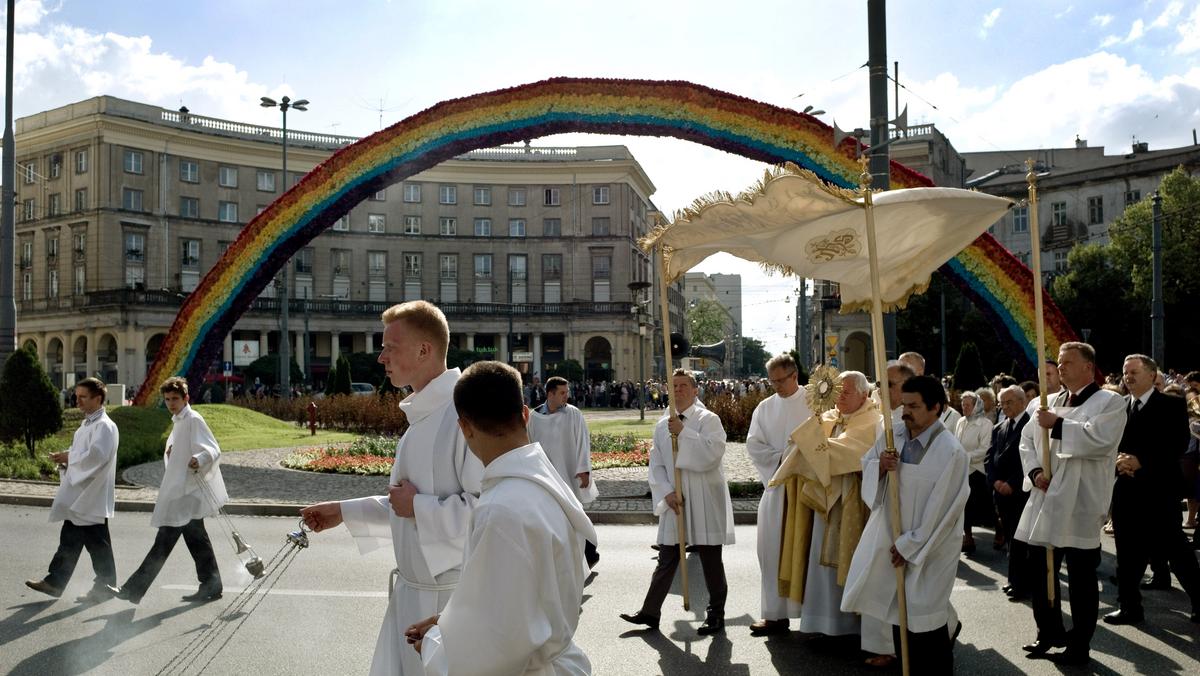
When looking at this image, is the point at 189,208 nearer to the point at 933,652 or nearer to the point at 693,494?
the point at 693,494

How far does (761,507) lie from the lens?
24.2 ft

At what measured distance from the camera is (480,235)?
78250 mm

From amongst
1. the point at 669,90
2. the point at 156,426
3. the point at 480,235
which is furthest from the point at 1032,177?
the point at 480,235

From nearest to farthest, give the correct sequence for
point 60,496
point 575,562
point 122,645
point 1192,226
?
point 575,562, point 122,645, point 60,496, point 1192,226

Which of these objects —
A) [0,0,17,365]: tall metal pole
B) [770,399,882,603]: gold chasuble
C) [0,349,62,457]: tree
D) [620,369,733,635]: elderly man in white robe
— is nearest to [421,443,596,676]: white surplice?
[770,399,882,603]: gold chasuble

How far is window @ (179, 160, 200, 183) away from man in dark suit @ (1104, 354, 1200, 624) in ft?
227

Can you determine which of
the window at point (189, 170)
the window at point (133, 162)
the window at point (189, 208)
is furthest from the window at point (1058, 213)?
the window at point (133, 162)

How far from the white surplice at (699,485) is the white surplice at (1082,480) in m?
2.17

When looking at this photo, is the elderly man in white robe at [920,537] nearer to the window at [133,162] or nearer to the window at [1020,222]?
the window at [1020,222]

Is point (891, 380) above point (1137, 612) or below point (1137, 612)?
above

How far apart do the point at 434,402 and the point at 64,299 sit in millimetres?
73657

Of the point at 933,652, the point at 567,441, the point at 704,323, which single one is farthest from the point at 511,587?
the point at 704,323

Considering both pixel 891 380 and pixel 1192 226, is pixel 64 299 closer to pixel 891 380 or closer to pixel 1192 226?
pixel 1192 226

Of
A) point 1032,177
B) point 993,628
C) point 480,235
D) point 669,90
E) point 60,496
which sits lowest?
point 993,628
